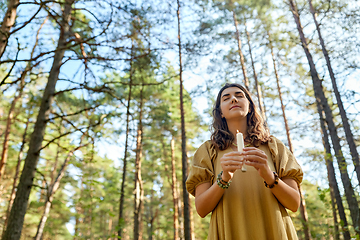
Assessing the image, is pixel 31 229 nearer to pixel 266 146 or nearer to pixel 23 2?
pixel 23 2

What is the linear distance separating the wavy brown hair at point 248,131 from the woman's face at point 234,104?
0.10 m

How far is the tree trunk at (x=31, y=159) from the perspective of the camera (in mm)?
3023

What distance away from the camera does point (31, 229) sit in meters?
14.6

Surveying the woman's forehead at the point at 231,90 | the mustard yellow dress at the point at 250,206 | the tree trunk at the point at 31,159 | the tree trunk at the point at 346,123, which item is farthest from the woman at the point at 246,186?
the tree trunk at the point at 346,123

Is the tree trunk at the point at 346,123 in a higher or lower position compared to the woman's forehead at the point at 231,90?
higher

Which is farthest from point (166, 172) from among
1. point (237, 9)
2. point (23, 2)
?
point (23, 2)

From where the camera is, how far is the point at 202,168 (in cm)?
151

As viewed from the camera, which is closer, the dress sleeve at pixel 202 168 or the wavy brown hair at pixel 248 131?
the dress sleeve at pixel 202 168

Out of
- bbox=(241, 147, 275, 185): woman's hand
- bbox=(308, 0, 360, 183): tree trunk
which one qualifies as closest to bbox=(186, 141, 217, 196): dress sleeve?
bbox=(241, 147, 275, 185): woman's hand

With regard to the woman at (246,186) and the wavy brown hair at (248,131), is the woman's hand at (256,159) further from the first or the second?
the wavy brown hair at (248,131)

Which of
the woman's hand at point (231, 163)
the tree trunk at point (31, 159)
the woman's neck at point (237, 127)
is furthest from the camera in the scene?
the tree trunk at point (31, 159)

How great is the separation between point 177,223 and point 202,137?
252 inches

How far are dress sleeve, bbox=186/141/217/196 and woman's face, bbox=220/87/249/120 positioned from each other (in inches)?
10.4

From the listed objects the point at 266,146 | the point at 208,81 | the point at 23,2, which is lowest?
the point at 266,146
